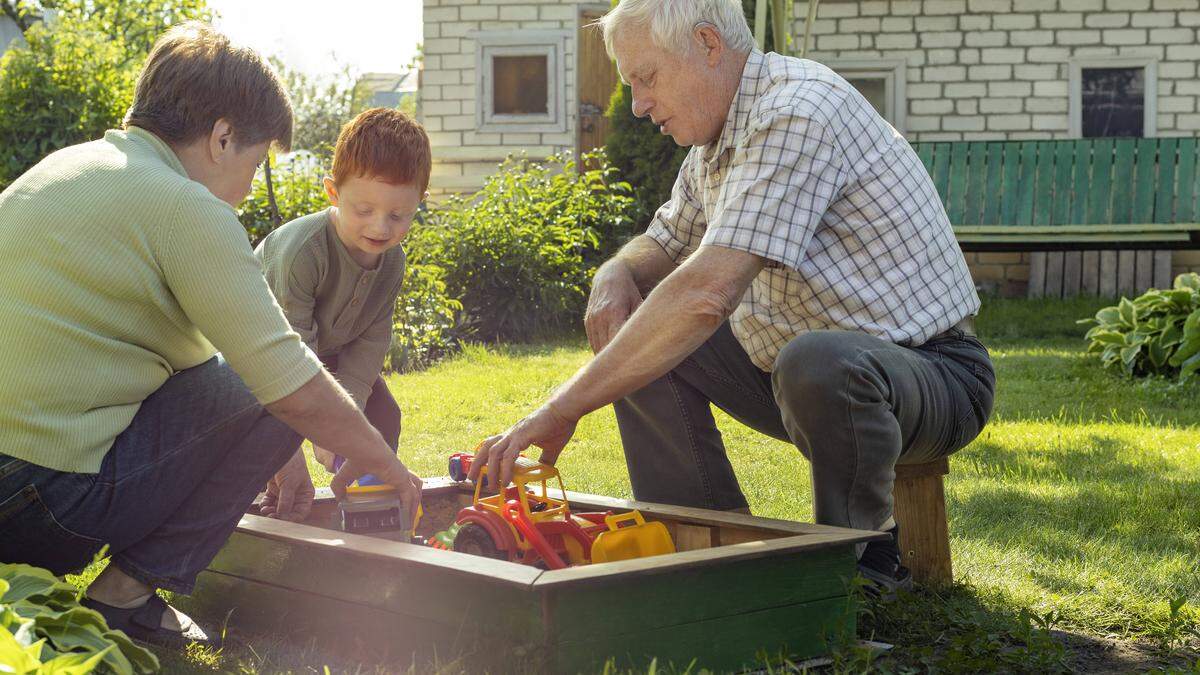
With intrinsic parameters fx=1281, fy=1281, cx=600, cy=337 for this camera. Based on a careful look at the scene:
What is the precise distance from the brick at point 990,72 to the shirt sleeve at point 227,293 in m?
10.6

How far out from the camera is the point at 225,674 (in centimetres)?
238

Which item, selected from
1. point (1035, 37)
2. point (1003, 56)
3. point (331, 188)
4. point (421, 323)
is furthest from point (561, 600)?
point (1035, 37)

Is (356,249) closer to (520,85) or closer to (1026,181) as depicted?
(1026,181)

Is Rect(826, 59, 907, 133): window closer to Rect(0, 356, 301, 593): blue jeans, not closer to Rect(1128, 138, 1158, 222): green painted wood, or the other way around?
Rect(1128, 138, 1158, 222): green painted wood

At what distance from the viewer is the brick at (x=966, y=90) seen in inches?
467

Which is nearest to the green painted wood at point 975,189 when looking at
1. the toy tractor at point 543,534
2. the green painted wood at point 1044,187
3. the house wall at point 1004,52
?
the green painted wood at point 1044,187

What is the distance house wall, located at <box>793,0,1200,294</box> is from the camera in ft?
38.2

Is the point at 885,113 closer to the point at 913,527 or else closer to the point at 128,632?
the point at 913,527

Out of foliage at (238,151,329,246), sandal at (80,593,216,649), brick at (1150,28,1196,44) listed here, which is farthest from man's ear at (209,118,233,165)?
brick at (1150,28,1196,44)

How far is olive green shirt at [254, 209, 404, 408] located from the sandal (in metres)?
1.01

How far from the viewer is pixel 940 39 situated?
39.1ft

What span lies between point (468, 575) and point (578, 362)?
17.5 feet

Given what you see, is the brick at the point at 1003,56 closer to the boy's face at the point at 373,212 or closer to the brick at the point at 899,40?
the brick at the point at 899,40

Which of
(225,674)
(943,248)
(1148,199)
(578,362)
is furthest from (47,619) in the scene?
(1148,199)
